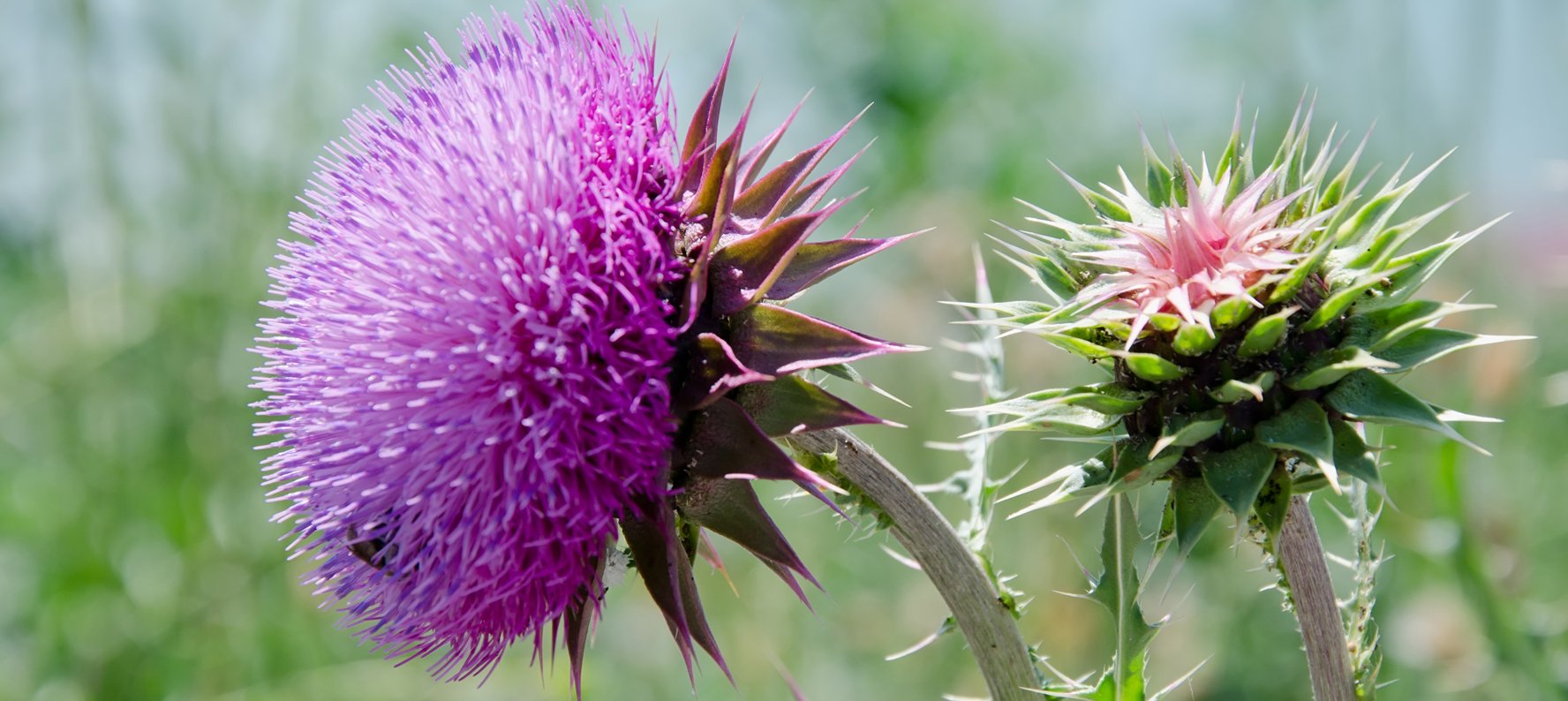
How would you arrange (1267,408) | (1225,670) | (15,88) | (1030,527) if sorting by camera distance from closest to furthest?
(1267,408)
(1225,670)
(1030,527)
(15,88)

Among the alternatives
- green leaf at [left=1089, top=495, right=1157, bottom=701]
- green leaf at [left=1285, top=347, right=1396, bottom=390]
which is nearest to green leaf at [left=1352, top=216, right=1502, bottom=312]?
green leaf at [left=1285, top=347, right=1396, bottom=390]

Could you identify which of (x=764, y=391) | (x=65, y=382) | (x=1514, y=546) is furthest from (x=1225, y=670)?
(x=65, y=382)

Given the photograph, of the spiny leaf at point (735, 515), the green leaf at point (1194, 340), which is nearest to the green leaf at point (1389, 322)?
the green leaf at point (1194, 340)

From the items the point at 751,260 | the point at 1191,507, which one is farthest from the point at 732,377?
the point at 1191,507

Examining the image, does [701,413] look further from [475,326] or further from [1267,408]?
[1267,408]

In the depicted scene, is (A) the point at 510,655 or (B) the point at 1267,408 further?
(A) the point at 510,655

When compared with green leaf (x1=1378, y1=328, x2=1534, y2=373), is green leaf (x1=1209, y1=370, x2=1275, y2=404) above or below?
below

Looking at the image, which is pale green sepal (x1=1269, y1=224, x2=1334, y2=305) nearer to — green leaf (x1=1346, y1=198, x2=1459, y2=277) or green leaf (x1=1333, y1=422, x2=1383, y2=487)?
green leaf (x1=1346, y1=198, x2=1459, y2=277)
